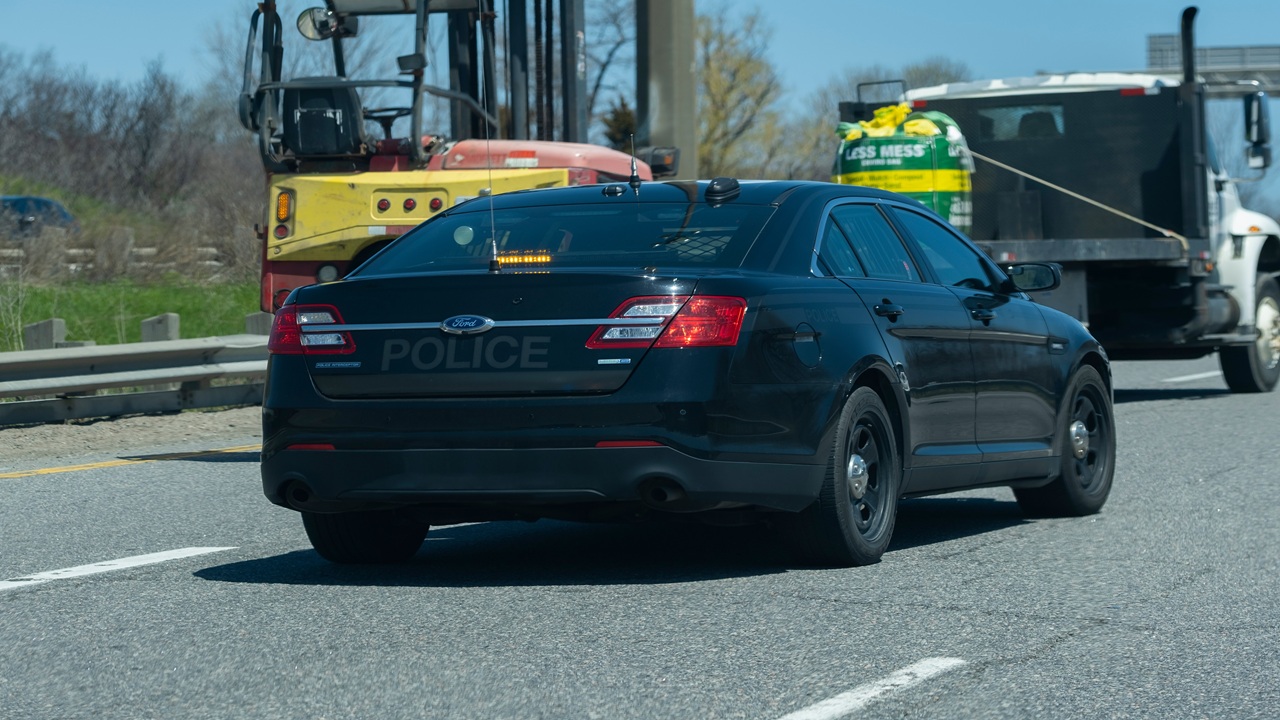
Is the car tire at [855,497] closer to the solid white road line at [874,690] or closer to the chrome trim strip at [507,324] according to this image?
the chrome trim strip at [507,324]

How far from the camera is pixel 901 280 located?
7.65 metres

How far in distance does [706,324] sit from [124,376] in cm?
855

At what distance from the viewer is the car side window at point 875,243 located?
748 cm

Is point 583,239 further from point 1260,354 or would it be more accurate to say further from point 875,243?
point 1260,354

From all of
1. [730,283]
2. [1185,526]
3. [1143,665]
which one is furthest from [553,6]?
[1143,665]

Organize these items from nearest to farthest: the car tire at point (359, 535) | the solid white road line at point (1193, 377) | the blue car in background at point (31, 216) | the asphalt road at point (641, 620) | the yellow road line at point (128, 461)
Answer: the asphalt road at point (641, 620), the car tire at point (359, 535), the yellow road line at point (128, 461), the solid white road line at point (1193, 377), the blue car in background at point (31, 216)

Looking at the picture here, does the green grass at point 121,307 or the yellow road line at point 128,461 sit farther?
the green grass at point 121,307

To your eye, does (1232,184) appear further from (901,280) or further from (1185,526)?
(901,280)

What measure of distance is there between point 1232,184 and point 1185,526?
31.9 feet

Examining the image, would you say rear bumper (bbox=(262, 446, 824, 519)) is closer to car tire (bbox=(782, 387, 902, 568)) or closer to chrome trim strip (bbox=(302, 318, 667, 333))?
car tire (bbox=(782, 387, 902, 568))

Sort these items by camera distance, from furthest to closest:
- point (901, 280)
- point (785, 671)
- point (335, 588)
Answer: point (901, 280) < point (335, 588) < point (785, 671)

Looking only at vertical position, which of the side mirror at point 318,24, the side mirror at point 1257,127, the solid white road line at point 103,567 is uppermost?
the side mirror at point 318,24

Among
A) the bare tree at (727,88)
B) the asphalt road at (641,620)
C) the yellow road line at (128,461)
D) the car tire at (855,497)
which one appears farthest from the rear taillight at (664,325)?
the bare tree at (727,88)

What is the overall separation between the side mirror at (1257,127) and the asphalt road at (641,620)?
867cm
